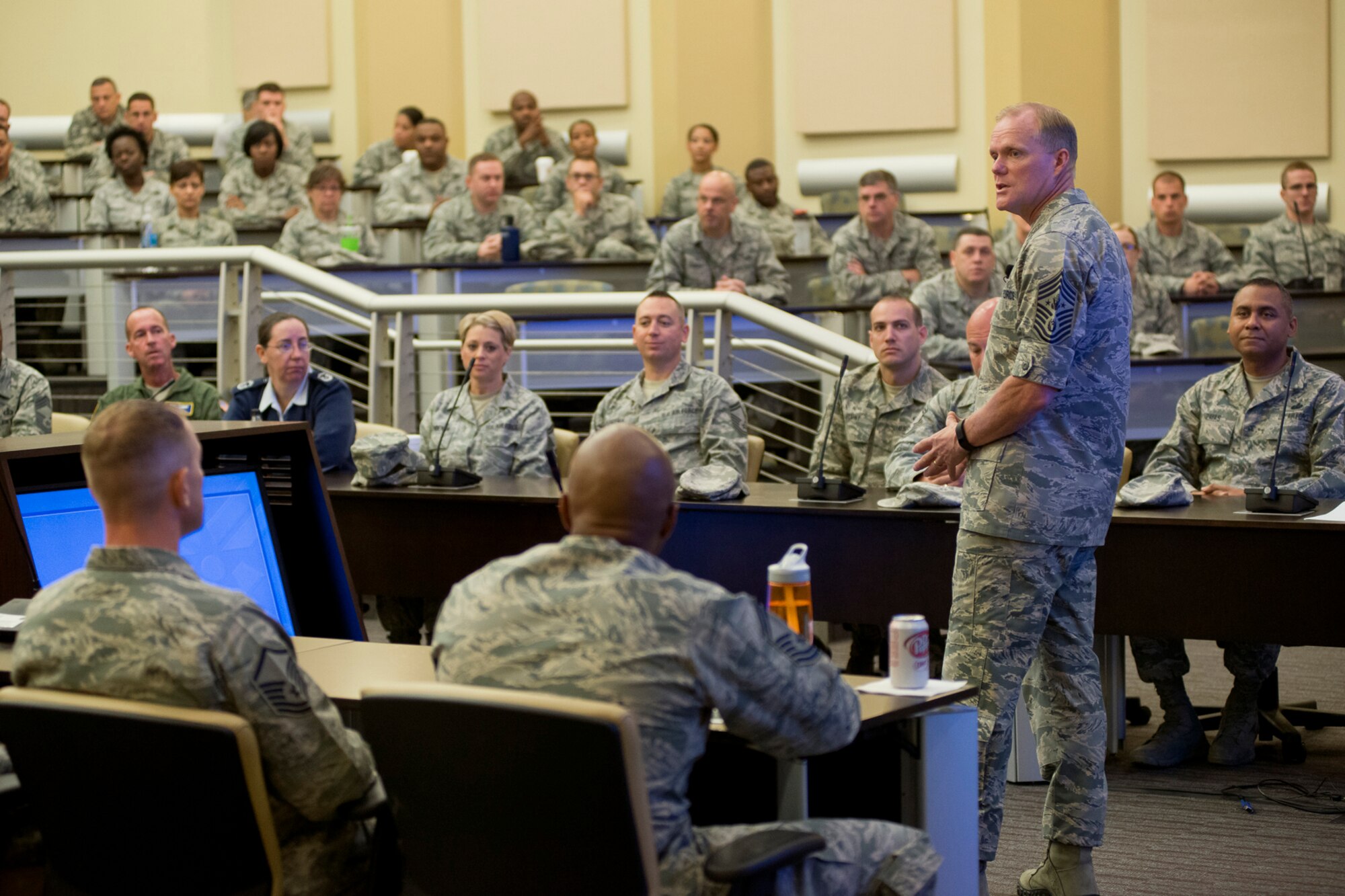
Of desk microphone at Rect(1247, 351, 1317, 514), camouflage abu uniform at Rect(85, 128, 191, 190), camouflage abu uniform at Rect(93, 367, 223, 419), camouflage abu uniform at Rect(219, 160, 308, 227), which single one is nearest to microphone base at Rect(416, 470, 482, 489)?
camouflage abu uniform at Rect(93, 367, 223, 419)

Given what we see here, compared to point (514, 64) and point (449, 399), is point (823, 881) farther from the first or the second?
point (514, 64)

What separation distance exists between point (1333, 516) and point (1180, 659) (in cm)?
66

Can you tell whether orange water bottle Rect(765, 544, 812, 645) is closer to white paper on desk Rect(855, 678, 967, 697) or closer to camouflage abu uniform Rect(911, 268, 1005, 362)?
white paper on desk Rect(855, 678, 967, 697)

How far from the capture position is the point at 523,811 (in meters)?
1.58

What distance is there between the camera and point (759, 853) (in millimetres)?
1611

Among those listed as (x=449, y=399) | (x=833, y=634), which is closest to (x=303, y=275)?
(x=449, y=399)

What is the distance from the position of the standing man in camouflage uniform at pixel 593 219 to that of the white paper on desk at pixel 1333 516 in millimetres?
4832

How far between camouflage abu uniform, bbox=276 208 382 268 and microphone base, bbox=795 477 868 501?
4.18 meters

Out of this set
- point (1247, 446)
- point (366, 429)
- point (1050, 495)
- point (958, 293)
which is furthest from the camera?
point (958, 293)

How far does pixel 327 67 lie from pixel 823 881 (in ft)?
32.6

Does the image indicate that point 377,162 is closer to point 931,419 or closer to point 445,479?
point 445,479

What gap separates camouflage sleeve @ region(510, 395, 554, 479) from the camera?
4.74 meters

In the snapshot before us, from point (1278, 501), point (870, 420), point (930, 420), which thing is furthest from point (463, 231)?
point (1278, 501)

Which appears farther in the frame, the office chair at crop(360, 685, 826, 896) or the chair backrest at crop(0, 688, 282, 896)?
the chair backrest at crop(0, 688, 282, 896)
